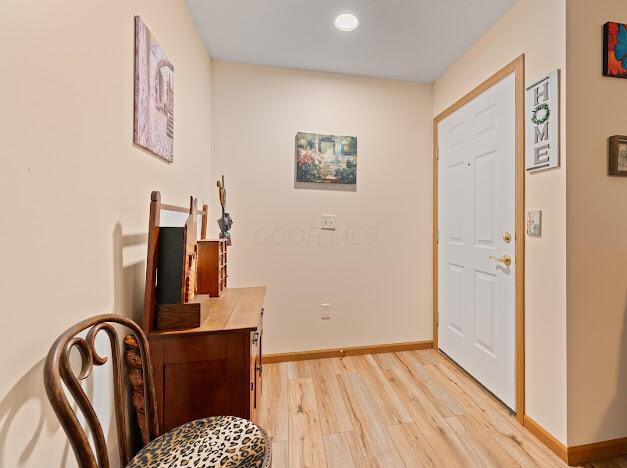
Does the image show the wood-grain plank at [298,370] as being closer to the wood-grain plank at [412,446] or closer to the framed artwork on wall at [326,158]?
the wood-grain plank at [412,446]

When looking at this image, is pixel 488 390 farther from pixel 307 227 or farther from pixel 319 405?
pixel 307 227

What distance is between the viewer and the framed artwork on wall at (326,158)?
244 cm

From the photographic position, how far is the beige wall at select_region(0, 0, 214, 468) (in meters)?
0.64

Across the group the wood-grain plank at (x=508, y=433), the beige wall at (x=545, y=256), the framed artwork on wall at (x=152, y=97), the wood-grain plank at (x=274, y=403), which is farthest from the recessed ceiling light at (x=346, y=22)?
the wood-grain plank at (x=508, y=433)

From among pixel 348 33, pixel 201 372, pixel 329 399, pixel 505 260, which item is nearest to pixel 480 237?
pixel 505 260

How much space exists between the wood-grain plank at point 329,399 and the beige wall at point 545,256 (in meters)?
1.04

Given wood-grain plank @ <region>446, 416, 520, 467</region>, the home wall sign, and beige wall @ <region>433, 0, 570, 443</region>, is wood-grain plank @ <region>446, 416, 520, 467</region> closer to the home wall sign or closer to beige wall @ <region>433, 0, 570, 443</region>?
beige wall @ <region>433, 0, 570, 443</region>

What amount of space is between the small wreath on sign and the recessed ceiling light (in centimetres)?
119

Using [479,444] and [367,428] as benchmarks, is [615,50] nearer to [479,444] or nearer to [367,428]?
[479,444]

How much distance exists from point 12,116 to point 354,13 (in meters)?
1.85

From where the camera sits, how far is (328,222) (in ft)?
8.27

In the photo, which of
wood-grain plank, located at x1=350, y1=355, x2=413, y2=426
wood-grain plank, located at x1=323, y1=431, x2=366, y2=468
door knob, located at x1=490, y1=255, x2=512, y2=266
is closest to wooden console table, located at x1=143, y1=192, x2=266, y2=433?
wood-grain plank, located at x1=323, y1=431, x2=366, y2=468

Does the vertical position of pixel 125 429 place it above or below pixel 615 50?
below

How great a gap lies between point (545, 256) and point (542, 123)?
69 centimetres
